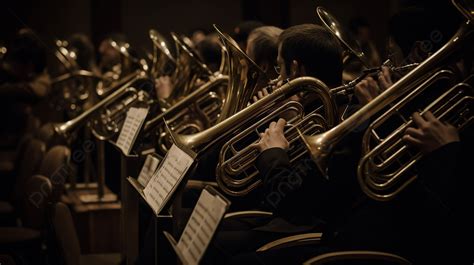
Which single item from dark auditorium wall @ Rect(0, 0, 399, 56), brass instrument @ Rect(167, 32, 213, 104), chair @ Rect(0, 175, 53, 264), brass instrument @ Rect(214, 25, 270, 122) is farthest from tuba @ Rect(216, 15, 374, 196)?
dark auditorium wall @ Rect(0, 0, 399, 56)

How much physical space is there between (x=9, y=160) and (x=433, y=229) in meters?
3.88

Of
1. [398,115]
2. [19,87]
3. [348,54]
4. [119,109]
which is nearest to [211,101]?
[119,109]

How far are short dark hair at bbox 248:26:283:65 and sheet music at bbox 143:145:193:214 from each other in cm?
111

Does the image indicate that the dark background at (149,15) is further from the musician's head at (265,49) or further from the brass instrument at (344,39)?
the brass instrument at (344,39)

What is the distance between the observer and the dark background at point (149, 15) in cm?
881

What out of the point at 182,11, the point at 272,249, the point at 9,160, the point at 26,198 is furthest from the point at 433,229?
the point at 182,11

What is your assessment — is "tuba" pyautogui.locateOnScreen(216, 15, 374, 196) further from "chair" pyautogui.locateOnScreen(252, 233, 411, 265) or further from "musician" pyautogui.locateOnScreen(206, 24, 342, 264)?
"chair" pyautogui.locateOnScreen(252, 233, 411, 265)

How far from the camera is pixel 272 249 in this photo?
246 centimetres

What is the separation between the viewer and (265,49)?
10.9ft

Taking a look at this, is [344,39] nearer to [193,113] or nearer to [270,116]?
[270,116]

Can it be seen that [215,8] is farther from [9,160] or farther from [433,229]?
[433,229]

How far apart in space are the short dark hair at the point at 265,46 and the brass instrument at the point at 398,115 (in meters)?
1.21

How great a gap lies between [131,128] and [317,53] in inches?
41.5

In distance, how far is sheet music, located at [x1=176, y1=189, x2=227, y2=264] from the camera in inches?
71.8
